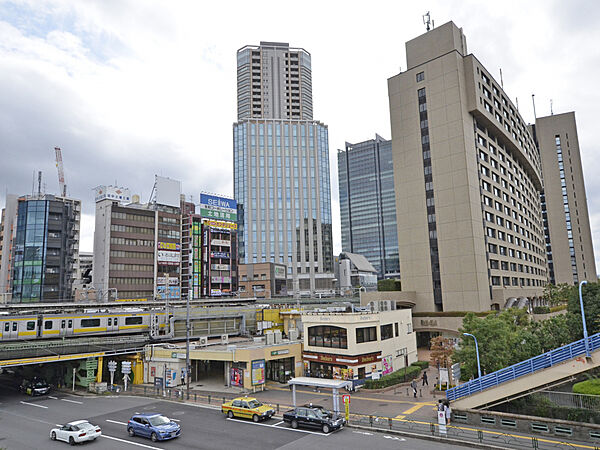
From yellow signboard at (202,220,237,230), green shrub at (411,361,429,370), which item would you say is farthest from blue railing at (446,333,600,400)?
yellow signboard at (202,220,237,230)

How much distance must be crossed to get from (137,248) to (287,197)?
61652 millimetres

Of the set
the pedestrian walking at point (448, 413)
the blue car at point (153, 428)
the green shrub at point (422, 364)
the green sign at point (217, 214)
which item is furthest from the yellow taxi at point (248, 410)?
the green sign at point (217, 214)

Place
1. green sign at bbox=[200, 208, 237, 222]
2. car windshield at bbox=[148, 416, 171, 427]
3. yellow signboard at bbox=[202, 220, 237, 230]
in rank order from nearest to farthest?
car windshield at bbox=[148, 416, 171, 427] → green sign at bbox=[200, 208, 237, 222] → yellow signboard at bbox=[202, 220, 237, 230]

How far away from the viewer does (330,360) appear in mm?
44219

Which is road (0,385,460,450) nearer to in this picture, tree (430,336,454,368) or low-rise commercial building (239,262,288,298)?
tree (430,336,454,368)

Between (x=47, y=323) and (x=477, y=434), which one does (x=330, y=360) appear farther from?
(x=47, y=323)

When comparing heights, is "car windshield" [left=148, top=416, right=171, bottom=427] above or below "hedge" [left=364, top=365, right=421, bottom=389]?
above

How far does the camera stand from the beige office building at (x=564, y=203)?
467 feet

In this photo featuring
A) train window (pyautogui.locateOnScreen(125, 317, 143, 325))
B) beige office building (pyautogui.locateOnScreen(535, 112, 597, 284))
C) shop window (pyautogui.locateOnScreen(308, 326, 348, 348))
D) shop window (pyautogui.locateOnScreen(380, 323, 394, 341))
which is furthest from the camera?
beige office building (pyautogui.locateOnScreen(535, 112, 597, 284))

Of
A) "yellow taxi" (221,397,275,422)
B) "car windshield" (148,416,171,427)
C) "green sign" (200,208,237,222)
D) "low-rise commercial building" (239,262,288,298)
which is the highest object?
"green sign" (200,208,237,222)

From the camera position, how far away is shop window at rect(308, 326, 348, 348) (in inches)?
1724

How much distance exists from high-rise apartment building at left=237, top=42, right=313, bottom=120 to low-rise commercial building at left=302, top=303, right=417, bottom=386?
130443 millimetres

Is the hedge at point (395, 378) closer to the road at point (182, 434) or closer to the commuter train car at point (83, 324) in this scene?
the road at point (182, 434)

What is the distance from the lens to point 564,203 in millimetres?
145500
